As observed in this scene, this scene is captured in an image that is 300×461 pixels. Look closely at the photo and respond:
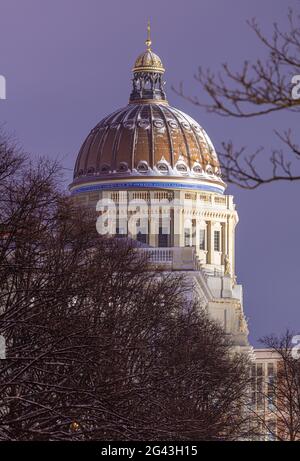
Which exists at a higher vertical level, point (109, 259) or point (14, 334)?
point (109, 259)

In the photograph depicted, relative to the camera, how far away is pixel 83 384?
58000mm

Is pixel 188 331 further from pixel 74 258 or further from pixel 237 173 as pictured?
pixel 237 173

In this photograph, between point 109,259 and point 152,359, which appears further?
point 109,259

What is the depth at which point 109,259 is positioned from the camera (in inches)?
3063

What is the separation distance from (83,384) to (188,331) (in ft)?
94.9

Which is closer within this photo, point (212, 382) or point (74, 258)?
point (74, 258)

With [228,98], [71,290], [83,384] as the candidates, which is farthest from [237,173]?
[83,384]

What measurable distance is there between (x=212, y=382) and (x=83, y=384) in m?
29.0
